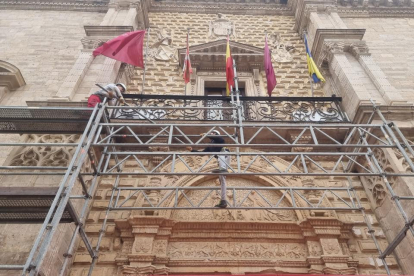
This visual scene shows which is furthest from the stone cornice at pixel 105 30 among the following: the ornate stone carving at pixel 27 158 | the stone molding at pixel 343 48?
the stone molding at pixel 343 48

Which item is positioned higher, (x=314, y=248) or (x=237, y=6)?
(x=237, y=6)

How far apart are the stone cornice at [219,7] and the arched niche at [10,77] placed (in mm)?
6997

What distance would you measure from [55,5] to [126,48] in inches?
264

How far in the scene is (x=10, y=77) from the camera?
9.50 meters

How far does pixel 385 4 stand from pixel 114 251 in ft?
49.2

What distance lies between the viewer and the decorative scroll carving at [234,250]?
6484mm

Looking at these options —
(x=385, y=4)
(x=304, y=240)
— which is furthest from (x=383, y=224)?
(x=385, y=4)

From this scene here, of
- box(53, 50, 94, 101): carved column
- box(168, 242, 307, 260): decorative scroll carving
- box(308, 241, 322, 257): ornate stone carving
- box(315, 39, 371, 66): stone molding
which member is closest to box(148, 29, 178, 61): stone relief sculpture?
box(53, 50, 94, 101): carved column

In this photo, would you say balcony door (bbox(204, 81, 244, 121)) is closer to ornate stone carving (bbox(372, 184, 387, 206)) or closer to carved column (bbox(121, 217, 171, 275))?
carved column (bbox(121, 217, 171, 275))

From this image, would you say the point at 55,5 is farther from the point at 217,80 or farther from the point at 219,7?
the point at 217,80

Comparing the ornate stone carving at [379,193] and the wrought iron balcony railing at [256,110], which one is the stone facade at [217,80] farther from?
the wrought iron balcony railing at [256,110]

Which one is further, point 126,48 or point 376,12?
point 376,12

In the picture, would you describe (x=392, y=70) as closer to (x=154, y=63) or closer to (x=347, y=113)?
(x=347, y=113)

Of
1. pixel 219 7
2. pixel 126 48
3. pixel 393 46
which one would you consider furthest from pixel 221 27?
pixel 393 46
